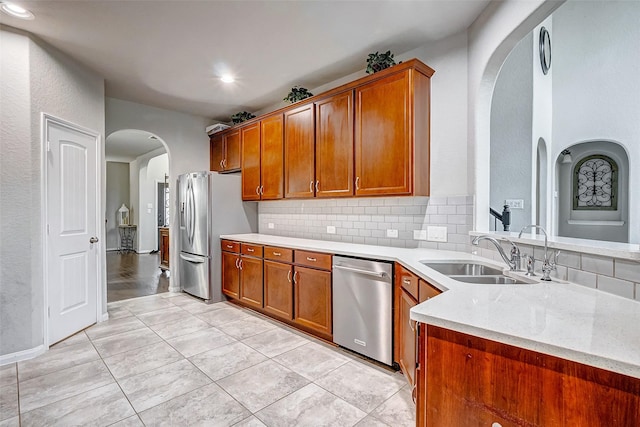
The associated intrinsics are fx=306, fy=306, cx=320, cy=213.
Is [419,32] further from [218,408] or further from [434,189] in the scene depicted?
[218,408]

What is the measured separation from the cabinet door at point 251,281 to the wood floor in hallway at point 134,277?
1.78 metres

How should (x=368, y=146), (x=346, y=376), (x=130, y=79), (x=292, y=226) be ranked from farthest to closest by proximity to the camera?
(x=292, y=226) < (x=130, y=79) < (x=368, y=146) < (x=346, y=376)

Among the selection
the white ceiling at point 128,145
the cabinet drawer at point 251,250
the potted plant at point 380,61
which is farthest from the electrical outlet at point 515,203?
the white ceiling at point 128,145

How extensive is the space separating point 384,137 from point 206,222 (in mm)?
2557

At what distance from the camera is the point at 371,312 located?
2434 mm

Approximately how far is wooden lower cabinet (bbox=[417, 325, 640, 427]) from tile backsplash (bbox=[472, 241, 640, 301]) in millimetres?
615

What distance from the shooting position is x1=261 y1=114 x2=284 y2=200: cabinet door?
12.1 feet

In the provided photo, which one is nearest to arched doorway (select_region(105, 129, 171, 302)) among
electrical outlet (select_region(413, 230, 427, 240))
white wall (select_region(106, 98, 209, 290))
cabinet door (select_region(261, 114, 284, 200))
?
white wall (select_region(106, 98, 209, 290))

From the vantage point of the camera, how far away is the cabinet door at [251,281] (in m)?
3.53

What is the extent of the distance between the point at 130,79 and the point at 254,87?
4.53 feet

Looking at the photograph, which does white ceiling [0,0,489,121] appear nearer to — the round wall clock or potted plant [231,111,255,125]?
potted plant [231,111,255,125]

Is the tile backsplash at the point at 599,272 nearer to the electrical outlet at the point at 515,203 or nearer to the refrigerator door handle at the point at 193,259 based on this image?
the electrical outlet at the point at 515,203

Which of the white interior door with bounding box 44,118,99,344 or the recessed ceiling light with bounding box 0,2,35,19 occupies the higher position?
the recessed ceiling light with bounding box 0,2,35,19

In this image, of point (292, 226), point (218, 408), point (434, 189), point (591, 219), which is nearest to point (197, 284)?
point (292, 226)
